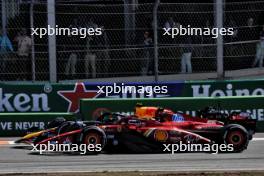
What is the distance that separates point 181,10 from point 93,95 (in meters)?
3.38

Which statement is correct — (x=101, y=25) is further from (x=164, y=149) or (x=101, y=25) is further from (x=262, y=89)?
(x=164, y=149)

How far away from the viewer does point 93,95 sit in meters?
17.4

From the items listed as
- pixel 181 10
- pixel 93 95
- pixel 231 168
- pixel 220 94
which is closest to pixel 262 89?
pixel 220 94

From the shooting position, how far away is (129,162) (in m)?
11.7

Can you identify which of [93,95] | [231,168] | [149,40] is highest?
[149,40]

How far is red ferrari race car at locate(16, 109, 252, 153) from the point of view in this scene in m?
12.8

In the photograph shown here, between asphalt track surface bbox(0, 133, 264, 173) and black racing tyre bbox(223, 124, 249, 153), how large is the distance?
205mm

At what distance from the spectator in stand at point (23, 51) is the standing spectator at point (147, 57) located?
289 centimetres

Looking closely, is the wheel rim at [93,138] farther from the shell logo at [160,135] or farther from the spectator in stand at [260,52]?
the spectator in stand at [260,52]

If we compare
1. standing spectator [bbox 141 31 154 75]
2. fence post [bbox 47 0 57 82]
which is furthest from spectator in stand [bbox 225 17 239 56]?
fence post [bbox 47 0 57 82]

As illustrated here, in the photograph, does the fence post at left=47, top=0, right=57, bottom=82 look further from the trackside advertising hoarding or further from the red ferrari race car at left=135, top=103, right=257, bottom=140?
the red ferrari race car at left=135, top=103, right=257, bottom=140

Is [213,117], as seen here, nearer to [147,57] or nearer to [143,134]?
[143,134]

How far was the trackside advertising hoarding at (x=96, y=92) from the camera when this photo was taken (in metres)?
17.2

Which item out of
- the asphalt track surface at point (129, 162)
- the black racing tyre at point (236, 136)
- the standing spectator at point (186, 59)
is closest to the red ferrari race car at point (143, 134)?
the black racing tyre at point (236, 136)
